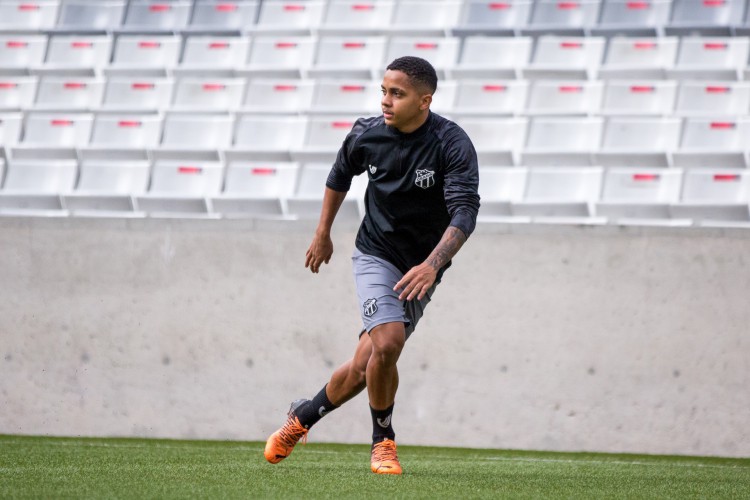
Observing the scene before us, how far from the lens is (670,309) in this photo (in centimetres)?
633

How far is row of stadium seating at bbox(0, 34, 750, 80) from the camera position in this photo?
9219 mm

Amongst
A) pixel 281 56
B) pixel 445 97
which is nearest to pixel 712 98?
pixel 445 97

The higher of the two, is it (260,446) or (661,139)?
(661,139)

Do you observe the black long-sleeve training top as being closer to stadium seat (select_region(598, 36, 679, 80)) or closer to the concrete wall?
the concrete wall

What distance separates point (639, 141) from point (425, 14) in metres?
2.87

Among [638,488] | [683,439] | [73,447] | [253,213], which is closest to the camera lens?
[638,488]

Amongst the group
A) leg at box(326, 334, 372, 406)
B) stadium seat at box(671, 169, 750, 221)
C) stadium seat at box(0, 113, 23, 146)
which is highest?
stadium seat at box(671, 169, 750, 221)

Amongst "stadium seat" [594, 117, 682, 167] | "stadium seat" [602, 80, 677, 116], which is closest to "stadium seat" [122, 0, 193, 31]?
"stadium seat" [602, 80, 677, 116]

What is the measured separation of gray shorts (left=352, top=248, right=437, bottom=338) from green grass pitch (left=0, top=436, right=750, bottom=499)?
1.96 ft

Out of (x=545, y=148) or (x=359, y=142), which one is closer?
(x=359, y=142)

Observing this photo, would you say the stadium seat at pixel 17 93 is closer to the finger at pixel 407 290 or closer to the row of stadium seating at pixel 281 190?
the row of stadium seating at pixel 281 190

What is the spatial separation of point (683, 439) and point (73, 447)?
3.45 metres

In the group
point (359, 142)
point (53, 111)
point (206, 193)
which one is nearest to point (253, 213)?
point (206, 193)

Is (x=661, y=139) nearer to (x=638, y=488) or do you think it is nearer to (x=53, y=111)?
(x=638, y=488)
